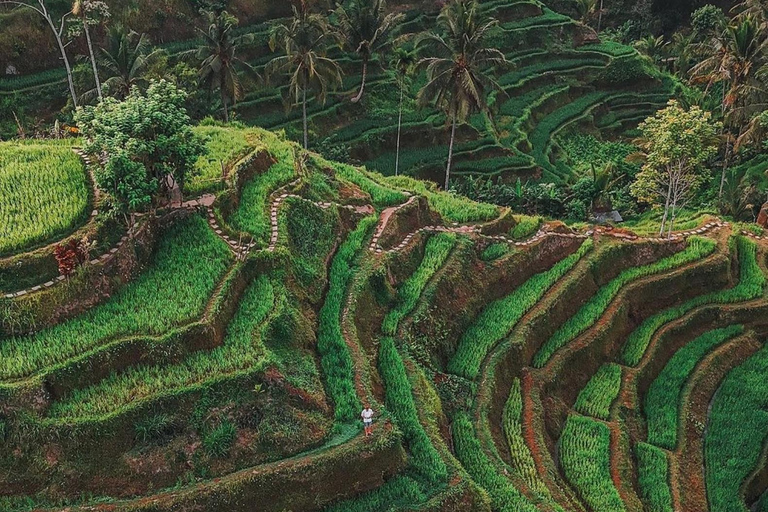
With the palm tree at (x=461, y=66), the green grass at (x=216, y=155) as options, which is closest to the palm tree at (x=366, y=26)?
the palm tree at (x=461, y=66)

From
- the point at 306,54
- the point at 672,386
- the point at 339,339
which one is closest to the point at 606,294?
the point at 672,386

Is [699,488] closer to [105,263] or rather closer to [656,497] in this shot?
[656,497]

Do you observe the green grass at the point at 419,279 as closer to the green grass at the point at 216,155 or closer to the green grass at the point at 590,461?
the green grass at the point at 590,461

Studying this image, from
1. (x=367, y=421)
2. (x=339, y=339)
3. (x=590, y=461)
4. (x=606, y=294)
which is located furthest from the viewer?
(x=606, y=294)

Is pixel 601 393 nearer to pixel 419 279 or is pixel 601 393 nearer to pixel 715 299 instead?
pixel 419 279

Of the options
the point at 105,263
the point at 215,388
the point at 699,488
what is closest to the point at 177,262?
the point at 105,263

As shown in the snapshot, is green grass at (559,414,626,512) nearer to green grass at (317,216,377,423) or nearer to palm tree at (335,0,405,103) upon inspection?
green grass at (317,216,377,423)

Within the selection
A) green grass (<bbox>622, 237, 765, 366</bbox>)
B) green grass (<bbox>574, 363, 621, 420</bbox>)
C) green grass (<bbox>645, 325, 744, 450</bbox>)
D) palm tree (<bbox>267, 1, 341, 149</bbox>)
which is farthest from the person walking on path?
palm tree (<bbox>267, 1, 341, 149</bbox>)
